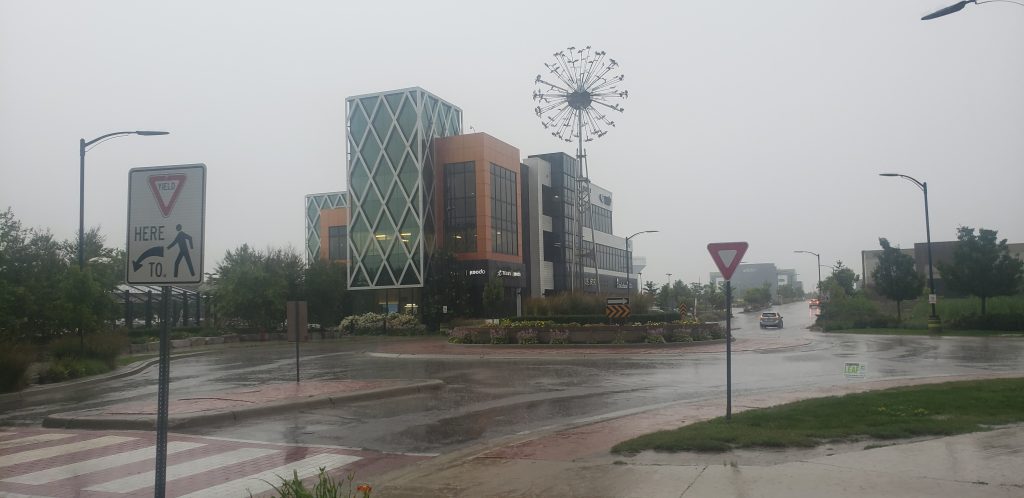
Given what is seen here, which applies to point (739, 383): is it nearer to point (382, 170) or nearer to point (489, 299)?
point (489, 299)

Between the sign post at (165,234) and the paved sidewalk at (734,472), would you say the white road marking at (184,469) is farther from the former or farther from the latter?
the sign post at (165,234)

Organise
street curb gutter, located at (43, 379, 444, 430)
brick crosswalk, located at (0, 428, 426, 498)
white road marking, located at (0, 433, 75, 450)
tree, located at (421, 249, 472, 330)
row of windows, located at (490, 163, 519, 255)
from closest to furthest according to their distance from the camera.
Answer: brick crosswalk, located at (0, 428, 426, 498), white road marking, located at (0, 433, 75, 450), street curb gutter, located at (43, 379, 444, 430), tree, located at (421, 249, 472, 330), row of windows, located at (490, 163, 519, 255)

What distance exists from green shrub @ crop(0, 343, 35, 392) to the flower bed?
19485 mm

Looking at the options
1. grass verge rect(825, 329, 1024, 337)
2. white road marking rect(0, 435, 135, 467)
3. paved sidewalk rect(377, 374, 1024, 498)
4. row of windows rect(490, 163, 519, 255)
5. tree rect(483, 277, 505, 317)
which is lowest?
grass verge rect(825, 329, 1024, 337)

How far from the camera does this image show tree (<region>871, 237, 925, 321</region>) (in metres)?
49.4

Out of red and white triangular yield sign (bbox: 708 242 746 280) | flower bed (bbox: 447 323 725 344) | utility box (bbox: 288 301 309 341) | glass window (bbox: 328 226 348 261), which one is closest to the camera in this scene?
red and white triangular yield sign (bbox: 708 242 746 280)

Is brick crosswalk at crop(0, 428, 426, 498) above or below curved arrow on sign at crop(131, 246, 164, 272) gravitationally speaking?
below

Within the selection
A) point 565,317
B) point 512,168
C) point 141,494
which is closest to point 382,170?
point 512,168

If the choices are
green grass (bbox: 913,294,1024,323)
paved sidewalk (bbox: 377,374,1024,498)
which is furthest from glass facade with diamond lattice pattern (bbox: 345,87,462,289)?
paved sidewalk (bbox: 377,374,1024,498)

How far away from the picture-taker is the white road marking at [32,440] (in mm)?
10617

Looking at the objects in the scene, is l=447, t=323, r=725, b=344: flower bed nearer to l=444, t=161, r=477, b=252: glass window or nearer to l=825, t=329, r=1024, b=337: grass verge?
l=825, t=329, r=1024, b=337: grass verge

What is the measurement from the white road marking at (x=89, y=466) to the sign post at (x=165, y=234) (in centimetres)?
396

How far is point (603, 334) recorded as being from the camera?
3303cm

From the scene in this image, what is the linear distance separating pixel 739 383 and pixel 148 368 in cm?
2273
